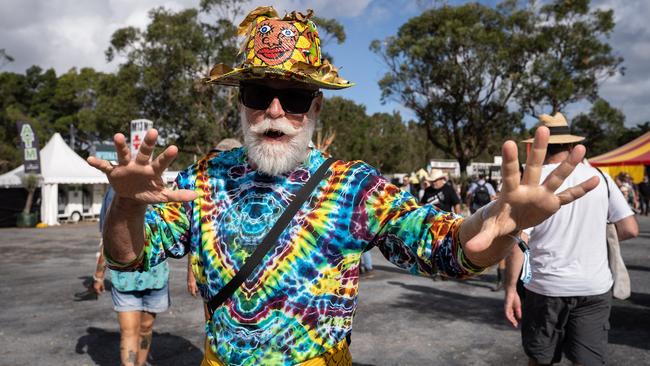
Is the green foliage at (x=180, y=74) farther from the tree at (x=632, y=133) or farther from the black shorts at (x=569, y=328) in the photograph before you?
the tree at (x=632, y=133)

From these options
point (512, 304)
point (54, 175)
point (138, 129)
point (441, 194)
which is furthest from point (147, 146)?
point (54, 175)

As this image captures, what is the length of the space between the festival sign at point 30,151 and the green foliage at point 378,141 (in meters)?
26.2

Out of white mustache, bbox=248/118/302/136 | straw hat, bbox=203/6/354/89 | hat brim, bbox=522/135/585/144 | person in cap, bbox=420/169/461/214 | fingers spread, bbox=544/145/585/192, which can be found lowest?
person in cap, bbox=420/169/461/214

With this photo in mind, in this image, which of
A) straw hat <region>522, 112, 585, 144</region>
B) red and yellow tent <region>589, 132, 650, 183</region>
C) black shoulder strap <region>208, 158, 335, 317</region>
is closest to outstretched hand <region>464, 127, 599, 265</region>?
black shoulder strap <region>208, 158, 335, 317</region>

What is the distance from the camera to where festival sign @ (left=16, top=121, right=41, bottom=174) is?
2122cm

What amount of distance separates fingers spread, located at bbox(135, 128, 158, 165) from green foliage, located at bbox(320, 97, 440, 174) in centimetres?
4276

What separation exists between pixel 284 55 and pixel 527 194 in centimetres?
100

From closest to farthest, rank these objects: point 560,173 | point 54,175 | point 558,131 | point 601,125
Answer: point 560,173
point 558,131
point 54,175
point 601,125

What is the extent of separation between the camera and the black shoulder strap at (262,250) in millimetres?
1740

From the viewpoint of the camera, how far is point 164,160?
1436 millimetres

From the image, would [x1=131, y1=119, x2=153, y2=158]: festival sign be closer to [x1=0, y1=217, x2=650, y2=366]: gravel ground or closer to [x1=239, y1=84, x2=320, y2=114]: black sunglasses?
[x1=0, y1=217, x2=650, y2=366]: gravel ground

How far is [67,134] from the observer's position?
45750 millimetres

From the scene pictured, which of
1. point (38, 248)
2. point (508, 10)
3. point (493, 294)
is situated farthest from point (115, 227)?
point (508, 10)

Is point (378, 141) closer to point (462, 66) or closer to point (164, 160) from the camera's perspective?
point (462, 66)
